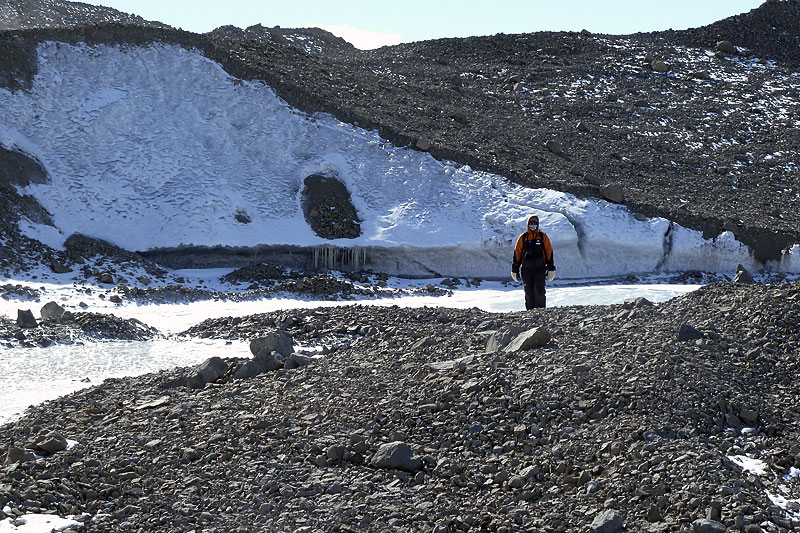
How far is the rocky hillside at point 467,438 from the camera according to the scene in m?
5.15

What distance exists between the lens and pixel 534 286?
10945 millimetres

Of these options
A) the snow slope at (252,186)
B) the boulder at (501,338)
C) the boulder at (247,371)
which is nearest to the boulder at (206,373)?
the boulder at (247,371)

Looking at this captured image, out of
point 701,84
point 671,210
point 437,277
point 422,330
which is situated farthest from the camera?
point 701,84

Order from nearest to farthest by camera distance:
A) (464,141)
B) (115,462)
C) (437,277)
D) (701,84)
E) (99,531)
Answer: (99,531)
(115,462)
(437,277)
(464,141)
(701,84)

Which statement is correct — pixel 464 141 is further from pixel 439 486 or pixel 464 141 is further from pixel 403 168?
pixel 439 486

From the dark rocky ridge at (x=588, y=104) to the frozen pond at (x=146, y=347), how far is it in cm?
459

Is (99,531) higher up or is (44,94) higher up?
(44,94)

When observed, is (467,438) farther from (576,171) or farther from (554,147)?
(554,147)


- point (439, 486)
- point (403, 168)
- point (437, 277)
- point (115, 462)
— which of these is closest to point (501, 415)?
point (439, 486)

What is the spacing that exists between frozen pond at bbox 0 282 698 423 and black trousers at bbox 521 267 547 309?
2.43m

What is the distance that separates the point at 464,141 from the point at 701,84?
10.9 m

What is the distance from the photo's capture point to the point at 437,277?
669 inches

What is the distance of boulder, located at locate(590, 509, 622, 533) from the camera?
486 cm

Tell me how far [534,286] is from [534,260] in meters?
0.33
